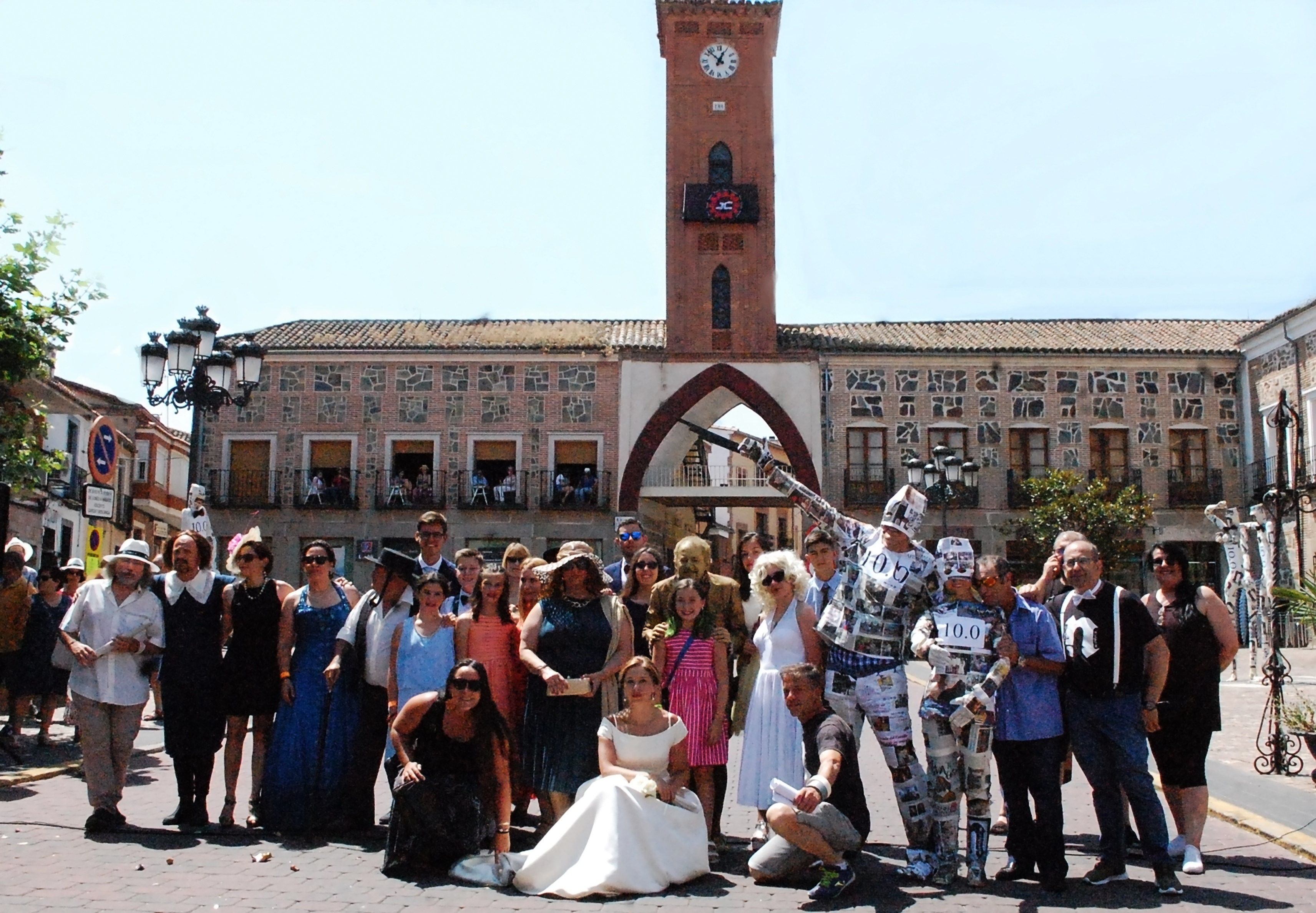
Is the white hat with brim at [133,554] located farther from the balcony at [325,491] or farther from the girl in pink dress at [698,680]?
the balcony at [325,491]

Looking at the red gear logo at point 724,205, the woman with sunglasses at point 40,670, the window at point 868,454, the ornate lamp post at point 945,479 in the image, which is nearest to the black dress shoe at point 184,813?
the woman with sunglasses at point 40,670

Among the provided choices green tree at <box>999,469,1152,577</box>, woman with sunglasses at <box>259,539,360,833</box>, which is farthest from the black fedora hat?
green tree at <box>999,469,1152,577</box>

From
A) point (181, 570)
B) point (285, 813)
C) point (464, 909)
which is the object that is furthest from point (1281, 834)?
point (181, 570)

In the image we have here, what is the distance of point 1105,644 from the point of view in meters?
5.92

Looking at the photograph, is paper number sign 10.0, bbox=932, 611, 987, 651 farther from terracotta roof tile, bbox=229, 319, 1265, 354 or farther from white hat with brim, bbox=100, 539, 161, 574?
terracotta roof tile, bbox=229, 319, 1265, 354

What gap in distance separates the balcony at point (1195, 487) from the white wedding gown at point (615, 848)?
29.8 m

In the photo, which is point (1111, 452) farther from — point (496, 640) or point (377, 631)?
point (377, 631)

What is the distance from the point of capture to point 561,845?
224 inches

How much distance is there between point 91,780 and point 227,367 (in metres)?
7.82

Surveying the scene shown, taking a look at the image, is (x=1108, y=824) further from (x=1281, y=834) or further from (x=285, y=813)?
(x=285, y=813)

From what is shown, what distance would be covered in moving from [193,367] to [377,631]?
7.72 m

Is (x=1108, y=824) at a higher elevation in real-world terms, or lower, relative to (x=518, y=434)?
lower

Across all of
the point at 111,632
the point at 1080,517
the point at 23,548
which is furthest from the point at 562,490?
the point at 111,632

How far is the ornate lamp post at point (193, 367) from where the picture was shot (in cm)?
1344
